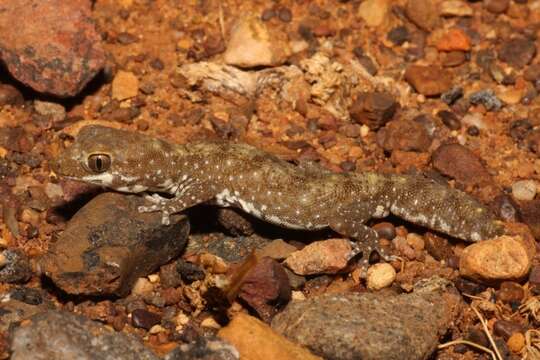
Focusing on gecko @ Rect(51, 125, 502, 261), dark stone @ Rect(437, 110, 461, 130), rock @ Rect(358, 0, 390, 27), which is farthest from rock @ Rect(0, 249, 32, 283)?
rock @ Rect(358, 0, 390, 27)

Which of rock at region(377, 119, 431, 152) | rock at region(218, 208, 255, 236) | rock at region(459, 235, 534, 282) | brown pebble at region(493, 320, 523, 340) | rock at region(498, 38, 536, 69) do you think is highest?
rock at region(498, 38, 536, 69)

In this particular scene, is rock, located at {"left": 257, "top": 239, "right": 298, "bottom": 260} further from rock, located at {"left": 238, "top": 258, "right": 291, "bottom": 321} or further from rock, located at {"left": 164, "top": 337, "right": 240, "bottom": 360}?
rock, located at {"left": 164, "top": 337, "right": 240, "bottom": 360}

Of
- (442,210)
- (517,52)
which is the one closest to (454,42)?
(517,52)

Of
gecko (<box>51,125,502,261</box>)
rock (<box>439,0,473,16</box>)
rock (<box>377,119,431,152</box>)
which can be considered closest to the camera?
gecko (<box>51,125,502,261</box>)

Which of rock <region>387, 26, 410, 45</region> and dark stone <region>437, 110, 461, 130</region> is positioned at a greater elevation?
rock <region>387, 26, 410, 45</region>

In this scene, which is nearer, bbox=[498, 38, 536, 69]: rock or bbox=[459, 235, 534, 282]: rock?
bbox=[459, 235, 534, 282]: rock

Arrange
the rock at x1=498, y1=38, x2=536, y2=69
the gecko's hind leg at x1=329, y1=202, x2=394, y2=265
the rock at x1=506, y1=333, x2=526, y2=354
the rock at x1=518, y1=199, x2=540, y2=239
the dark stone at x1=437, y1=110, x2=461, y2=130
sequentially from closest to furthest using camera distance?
1. the rock at x1=506, y1=333, x2=526, y2=354
2. the gecko's hind leg at x1=329, y1=202, x2=394, y2=265
3. the rock at x1=518, y1=199, x2=540, y2=239
4. the dark stone at x1=437, y1=110, x2=461, y2=130
5. the rock at x1=498, y1=38, x2=536, y2=69

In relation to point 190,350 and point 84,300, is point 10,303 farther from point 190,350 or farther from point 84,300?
point 190,350

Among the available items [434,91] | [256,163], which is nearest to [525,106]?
[434,91]
